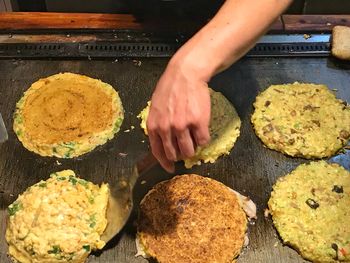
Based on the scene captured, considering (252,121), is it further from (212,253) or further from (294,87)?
(212,253)

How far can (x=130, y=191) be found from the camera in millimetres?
2250

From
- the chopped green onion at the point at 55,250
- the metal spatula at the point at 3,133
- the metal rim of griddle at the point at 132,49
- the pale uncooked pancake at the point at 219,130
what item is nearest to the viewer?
the chopped green onion at the point at 55,250

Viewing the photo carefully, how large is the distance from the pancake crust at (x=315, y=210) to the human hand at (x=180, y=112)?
0.87m

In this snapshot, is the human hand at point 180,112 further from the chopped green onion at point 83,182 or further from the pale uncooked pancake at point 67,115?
the pale uncooked pancake at point 67,115

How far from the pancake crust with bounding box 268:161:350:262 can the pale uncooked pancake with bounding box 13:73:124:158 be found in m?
0.97

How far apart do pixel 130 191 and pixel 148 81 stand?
2.78ft

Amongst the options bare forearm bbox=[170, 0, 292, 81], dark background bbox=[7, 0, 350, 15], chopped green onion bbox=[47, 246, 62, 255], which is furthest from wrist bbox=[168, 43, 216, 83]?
dark background bbox=[7, 0, 350, 15]

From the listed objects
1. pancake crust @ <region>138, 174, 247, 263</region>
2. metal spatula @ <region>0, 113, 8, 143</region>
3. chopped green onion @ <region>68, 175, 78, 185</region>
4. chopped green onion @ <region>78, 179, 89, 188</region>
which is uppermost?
metal spatula @ <region>0, 113, 8, 143</region>

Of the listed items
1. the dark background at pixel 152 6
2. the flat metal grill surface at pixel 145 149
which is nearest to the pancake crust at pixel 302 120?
the flat metal grill surface at pixel 145 149

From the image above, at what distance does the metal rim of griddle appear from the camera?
9.65ft

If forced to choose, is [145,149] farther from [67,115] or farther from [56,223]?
[56,223]

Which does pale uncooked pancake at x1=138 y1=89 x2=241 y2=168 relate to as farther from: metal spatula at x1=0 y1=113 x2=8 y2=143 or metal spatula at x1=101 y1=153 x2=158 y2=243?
metal spatula at x1=0 y1=113 x2=8 y2=143

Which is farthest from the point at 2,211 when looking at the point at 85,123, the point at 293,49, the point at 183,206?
the point at 293,49

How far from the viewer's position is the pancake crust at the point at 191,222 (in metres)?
2.21
